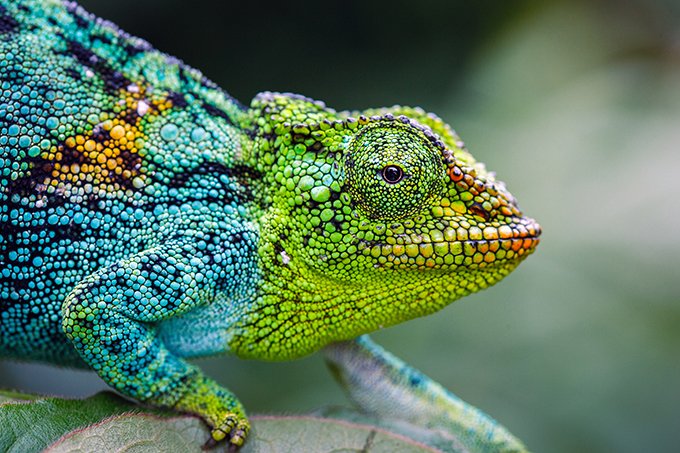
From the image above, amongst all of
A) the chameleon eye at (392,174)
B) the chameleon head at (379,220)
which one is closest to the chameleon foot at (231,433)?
the chameleon head at (379,220)

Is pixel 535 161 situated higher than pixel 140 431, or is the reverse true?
pixel 535 161

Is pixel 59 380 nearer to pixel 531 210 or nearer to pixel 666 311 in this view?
pixel 531 210

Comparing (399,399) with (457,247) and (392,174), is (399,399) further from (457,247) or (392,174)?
(392,174)

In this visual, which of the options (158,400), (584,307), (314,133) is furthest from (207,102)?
(584,307)

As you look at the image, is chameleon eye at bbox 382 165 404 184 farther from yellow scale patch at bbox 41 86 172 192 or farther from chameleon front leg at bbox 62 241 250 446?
yellow scale patch at bbox 41 86 172 192

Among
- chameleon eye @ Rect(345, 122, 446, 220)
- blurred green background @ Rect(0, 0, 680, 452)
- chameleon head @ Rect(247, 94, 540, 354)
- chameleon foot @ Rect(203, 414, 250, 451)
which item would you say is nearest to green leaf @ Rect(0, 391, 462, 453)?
chameleon foot @ Rect(203, 414, 250, 451)

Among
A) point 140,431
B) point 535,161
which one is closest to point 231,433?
point 140,431
